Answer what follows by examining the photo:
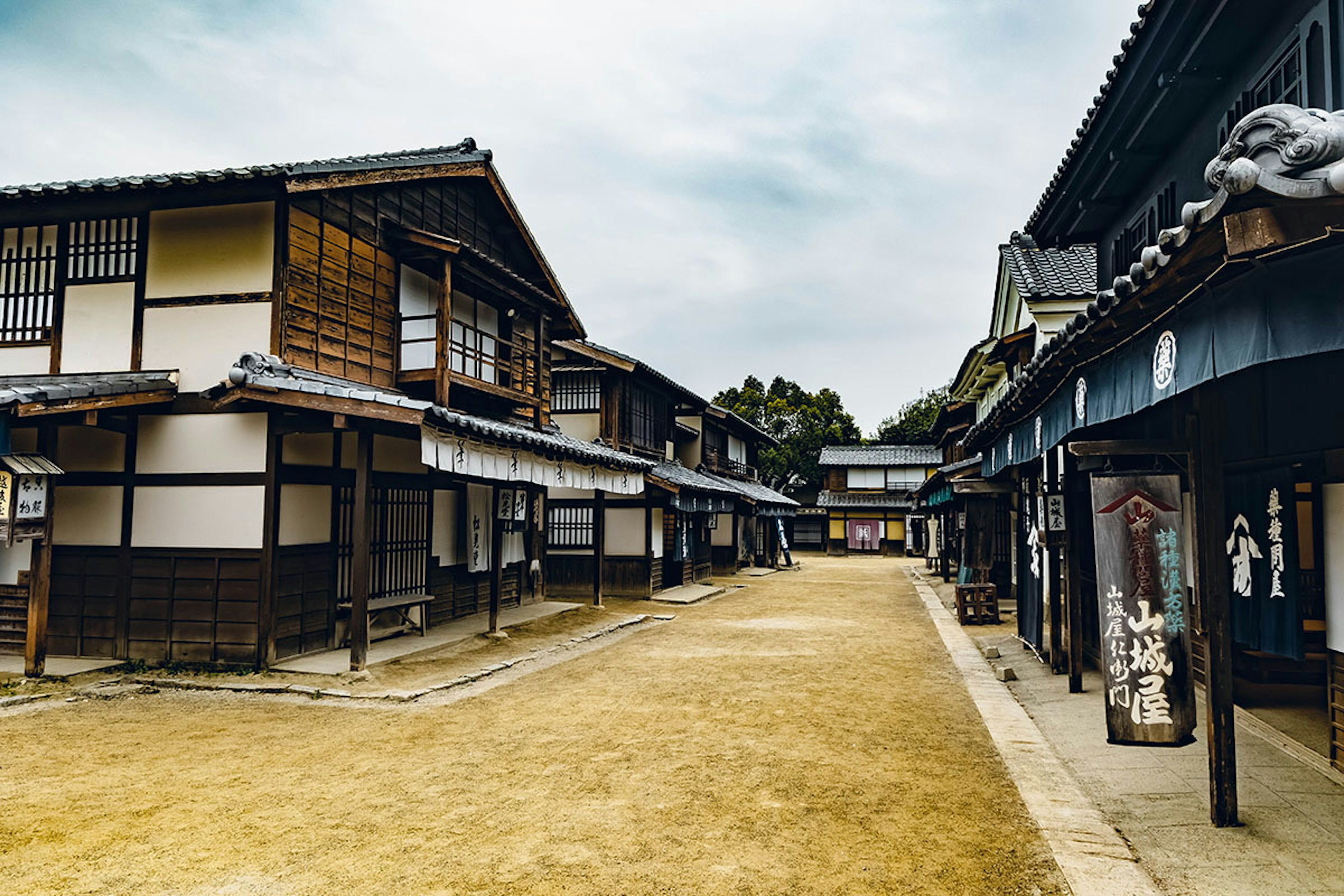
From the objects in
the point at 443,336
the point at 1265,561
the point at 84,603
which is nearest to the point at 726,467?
the point at 443,336

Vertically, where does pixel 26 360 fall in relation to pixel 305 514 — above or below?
above

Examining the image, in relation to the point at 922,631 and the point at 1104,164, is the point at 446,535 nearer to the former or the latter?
the point at 922,631

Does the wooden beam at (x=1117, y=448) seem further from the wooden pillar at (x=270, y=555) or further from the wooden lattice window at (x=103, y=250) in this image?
the wooden lattice window at (x=103, y=250)

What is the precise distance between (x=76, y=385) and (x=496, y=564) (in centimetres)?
684

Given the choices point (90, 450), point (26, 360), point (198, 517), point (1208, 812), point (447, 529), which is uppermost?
point (26, 360)

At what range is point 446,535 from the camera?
15.0m

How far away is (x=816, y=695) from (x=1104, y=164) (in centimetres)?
704

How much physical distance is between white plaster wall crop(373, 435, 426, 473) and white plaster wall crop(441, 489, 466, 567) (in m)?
0.80

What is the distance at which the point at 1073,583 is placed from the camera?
9.99m

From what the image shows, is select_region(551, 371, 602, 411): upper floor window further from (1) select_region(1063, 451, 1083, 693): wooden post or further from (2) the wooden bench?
(1) select_region(1063, 451, 1083, 693): wooden post

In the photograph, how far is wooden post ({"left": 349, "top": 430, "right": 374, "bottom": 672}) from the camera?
10.4 meters

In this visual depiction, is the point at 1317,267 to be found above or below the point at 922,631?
above

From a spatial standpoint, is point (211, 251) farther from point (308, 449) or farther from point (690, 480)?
point (690, 480)

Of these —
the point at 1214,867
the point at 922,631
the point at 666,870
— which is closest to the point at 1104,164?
the point at 1214,867
